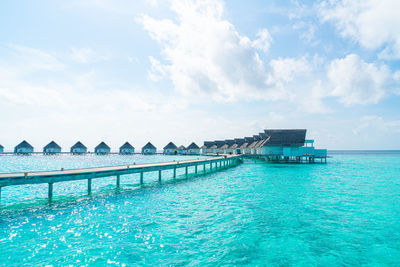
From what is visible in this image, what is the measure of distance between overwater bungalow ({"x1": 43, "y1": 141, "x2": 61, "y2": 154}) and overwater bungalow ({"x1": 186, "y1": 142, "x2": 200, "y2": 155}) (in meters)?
50.9

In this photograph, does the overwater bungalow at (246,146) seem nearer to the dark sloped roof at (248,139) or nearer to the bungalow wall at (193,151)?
the dark sloped roof at (248,139)

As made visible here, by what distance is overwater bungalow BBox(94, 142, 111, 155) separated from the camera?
88312mm

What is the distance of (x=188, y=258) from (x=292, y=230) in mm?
4695

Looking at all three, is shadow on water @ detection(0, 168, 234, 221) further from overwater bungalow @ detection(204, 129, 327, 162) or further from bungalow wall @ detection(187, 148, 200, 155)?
bungalow wall @ detection(187, 148, 200, 155)

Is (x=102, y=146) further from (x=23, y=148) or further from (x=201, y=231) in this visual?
(x=201, y=231)

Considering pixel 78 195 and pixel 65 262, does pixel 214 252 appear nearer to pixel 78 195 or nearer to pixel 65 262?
pixel 65 262

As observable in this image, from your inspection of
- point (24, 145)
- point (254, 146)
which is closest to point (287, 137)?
point (254, 146)

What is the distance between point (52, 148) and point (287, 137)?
83.8 metres

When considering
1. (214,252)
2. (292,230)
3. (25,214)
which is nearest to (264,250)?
(214,252)

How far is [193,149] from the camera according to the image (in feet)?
304

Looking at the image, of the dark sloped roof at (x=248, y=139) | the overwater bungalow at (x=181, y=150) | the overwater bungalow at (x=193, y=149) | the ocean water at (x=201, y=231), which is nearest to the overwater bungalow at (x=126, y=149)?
the overwater bungalow at (x=181, y=150)

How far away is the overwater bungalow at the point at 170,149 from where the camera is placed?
94381 mm

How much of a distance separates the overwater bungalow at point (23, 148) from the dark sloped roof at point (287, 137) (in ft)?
274

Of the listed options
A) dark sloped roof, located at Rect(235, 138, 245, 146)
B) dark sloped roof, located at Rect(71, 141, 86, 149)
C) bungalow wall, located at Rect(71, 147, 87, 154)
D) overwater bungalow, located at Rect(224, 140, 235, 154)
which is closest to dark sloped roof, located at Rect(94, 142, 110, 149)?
dark sloped roof, located at Rect(71, 141, 86, 149)
